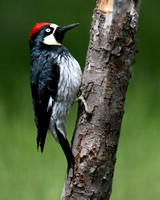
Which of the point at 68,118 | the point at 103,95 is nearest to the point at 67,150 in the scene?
the point at 103,95

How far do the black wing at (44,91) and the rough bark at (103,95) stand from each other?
35 cm

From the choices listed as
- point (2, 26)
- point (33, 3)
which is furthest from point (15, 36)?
point (33, 3)

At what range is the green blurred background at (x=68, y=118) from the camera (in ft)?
15.7

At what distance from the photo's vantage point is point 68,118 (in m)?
5.38

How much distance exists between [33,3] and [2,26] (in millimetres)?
576

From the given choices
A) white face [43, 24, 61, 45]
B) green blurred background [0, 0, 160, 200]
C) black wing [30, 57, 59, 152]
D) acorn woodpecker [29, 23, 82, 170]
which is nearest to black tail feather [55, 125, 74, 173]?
acorn woodpecker [29, 23, 82, 170]

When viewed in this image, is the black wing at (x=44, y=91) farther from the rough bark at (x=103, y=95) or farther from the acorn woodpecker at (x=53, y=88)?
the rough bark at (x=103, y=95)

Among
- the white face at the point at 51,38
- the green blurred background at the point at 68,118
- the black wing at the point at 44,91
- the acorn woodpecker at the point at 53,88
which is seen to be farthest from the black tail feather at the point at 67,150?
the green blurred background at the point at 68,118

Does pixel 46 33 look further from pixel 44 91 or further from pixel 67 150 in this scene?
pixel 67 150

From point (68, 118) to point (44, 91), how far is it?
1755 mm

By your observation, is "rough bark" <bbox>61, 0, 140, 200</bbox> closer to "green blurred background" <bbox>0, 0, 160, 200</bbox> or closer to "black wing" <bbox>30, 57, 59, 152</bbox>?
"black wing" <bbox>30, 57, 59, 152</bbox>

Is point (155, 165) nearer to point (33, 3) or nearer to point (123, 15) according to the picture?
point (123, 15)

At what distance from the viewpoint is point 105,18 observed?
10.2 ft

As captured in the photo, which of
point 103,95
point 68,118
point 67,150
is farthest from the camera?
point 68,118
